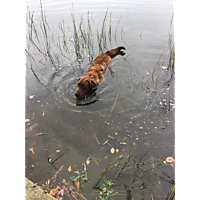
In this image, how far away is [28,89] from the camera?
200 inches

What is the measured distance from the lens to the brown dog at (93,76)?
451 cm

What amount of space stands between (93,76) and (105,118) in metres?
1.63

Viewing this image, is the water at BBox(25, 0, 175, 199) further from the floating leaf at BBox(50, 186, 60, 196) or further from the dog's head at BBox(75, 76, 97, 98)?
the dog's head at BBox(75, 76, 97, 98)

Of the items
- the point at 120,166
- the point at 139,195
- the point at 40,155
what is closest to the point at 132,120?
the point at 120,166

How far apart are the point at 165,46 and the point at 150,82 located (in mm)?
3361

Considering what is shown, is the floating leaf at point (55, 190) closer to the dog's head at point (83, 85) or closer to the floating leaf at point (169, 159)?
the floating leaf at point (169, 159)

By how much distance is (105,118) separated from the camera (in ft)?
12.9

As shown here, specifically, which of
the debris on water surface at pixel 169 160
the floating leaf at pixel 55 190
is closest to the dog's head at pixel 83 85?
the floating leaf at pixel 55 190

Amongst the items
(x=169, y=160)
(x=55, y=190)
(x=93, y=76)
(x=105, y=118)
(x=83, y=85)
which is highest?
(x=93, y=76)

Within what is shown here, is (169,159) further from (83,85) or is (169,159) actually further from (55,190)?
(83,85)

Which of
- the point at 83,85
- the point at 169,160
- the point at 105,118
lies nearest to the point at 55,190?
the point at 105,118

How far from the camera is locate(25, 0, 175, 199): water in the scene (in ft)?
9.11
